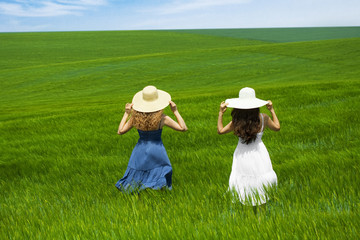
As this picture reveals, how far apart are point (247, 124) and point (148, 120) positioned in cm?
111

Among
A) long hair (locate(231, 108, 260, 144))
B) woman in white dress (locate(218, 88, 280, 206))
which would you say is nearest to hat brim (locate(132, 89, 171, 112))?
woman in white dress (locate(218, 88, 280, 206))

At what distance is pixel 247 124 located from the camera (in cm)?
336

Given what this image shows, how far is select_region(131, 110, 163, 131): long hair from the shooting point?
386 centimetres

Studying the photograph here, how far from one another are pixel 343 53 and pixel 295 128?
103 ft

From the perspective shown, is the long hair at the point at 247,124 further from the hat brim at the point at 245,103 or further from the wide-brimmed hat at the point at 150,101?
the wide-brimmed hat at the point at 150,101

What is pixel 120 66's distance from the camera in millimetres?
35188

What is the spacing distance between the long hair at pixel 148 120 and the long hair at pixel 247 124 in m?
0.92

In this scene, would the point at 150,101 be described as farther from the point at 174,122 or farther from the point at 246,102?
the point at 246,102

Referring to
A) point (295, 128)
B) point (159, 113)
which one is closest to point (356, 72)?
point (295, 128)

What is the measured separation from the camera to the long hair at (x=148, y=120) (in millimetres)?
3855

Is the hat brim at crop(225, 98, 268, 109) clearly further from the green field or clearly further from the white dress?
the green field

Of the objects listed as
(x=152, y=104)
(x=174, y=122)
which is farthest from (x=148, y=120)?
(x=174, y=122)

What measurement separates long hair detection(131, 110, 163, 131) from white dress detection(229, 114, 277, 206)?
972mm

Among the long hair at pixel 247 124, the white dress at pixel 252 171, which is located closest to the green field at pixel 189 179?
the white dress at pixel 252 171
